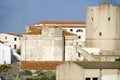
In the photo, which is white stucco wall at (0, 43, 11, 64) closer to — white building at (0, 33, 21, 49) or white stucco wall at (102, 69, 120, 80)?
white building at (0, 33, 21, 49)

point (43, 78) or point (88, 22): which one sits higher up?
point (88, 22)

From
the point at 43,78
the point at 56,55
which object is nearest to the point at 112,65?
the point at 43,78

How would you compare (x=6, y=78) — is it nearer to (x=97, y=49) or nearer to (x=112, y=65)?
(x=112, y=65)

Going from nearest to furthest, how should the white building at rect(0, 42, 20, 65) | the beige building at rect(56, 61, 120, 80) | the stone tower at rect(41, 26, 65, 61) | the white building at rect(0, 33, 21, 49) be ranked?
the beige building at rect(56, 61, 120, 80) → the stone tower at rect(41, 26, 65, 61) → the white building at rect(0, 42, 20, 65) → the white building at rect(0, 33, 21, 49)

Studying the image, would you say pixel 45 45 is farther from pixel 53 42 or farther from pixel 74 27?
pixel 74 27

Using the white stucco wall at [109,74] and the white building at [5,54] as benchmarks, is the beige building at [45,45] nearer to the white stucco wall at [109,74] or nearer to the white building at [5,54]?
the white building at [5,54]

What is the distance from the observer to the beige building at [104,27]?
65875 millimetres

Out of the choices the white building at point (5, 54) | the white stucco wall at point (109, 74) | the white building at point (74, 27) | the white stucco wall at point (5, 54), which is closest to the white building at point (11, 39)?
the white building at point (74, 27)

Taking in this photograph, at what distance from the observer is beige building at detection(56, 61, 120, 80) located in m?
46.1

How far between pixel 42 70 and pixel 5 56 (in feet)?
34.6

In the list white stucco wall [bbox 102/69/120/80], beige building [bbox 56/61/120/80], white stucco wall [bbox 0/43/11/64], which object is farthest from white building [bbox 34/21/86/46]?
white stucco wall [bbox 102/69/120/80]

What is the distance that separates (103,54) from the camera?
210ft

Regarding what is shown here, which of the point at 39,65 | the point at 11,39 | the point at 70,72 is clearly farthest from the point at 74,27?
the point at 70,72

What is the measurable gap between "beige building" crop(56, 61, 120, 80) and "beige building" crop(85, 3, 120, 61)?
1762 cm
